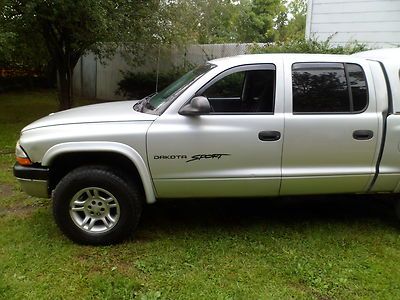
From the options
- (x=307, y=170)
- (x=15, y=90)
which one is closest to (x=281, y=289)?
(x=307, y=170)

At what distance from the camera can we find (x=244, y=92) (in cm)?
468

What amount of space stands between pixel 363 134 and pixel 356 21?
5970 mm

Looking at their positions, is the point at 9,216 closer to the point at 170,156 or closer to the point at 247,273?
the point at 170,156

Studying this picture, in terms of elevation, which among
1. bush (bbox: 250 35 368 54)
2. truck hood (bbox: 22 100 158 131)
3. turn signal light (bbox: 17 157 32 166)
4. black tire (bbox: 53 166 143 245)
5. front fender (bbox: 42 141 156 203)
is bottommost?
black tire (bbox: 53 166 143 245)

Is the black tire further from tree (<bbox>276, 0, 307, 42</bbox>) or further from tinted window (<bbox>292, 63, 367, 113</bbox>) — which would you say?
tree (<bbox>276, 0, 307, 42</bbox>)

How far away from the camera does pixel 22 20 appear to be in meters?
8.30

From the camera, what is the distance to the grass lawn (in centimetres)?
325

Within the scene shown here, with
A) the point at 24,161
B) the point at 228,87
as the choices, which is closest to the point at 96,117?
the point at 24,161

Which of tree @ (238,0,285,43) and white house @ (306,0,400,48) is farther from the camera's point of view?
tree @ (238,0,285,43)

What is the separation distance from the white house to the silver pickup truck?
16.8 ft

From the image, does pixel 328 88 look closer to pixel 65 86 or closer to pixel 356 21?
pixel 356 21

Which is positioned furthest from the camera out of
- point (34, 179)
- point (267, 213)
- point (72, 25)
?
point (72, 25)

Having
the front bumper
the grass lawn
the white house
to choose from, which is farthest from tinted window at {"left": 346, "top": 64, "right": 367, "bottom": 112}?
the white house

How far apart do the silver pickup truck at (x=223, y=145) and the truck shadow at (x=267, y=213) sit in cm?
59
